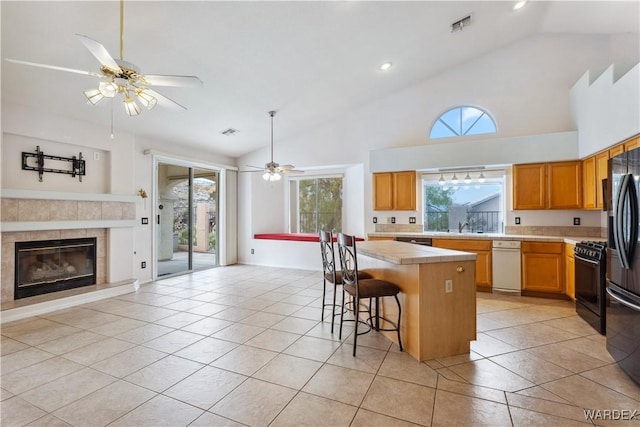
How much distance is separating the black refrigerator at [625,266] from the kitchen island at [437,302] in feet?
3.21

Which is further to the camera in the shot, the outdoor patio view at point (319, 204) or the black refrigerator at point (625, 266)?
the outdoor patio view at point (319, 204)

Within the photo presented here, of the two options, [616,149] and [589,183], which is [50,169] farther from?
[589,183]

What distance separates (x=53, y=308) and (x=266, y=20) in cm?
435

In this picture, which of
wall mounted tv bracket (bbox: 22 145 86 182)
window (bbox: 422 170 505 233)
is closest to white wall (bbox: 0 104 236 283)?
wall mounted tv bracket (bbox: 22 145 86 182)

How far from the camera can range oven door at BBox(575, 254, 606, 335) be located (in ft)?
9.94

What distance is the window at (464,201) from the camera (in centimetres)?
516

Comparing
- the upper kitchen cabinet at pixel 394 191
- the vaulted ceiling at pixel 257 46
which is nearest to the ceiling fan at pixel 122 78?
the vaulted ceiling at pixel 257 46

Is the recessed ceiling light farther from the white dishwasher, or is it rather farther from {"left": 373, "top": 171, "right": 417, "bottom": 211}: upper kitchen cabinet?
the white dishwasher

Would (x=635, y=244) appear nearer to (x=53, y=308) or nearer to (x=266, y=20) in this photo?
(x=266, y=20)

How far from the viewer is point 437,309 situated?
2.50m

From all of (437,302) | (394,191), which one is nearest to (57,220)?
(437,302)

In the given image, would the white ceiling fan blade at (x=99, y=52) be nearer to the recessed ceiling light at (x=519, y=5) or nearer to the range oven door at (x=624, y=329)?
the range oven door at (x=624, y=329)

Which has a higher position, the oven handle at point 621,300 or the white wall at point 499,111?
the white wall at point 499,111

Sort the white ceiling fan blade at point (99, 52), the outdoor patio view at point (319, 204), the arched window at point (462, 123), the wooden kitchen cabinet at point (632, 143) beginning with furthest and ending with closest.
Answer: the outdoor patio view at point (319, 204)
the arched window at point (462, 123)
the wooden kitchen cabinet at point (632, 143)
the white ceiling fan blade at point (99, 52)
